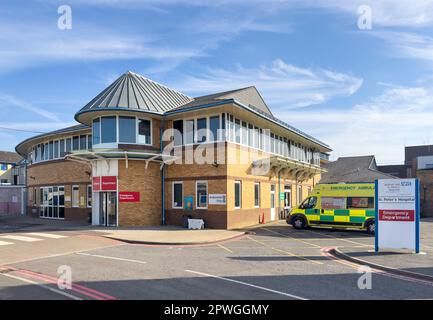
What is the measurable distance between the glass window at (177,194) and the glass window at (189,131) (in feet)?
8.35

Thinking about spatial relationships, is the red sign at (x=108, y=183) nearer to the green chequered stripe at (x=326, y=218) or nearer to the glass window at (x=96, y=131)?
the glass window at (x=96, y=131)

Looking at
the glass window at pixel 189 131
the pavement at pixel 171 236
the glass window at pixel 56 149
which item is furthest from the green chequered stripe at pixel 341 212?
the glass window at pixel 56 149

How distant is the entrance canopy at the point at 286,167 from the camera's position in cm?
2397

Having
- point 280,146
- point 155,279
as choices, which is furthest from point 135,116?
point 155,279

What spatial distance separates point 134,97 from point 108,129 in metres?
2.43

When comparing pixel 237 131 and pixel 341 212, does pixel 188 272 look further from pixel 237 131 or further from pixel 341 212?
pixel 237 131

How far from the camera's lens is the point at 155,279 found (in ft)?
28.1

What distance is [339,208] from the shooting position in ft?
63.1

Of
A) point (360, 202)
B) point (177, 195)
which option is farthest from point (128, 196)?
point (360, 202)

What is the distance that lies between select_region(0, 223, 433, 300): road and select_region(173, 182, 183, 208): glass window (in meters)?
6.68

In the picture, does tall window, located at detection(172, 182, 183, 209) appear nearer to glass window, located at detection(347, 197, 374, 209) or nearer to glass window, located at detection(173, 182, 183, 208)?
glass window, located at detection(173, 182, 183, 208)

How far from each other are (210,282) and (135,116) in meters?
14.5

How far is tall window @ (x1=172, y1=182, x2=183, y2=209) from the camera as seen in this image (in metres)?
21.6
